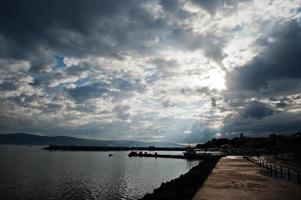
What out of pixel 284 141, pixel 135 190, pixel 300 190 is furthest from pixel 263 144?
pixel 300 190

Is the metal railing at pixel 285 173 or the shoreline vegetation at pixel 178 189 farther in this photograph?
the metal railing at pixel 285 173

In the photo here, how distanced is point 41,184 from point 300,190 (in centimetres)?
3196

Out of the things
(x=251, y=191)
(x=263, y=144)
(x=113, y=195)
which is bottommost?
(x=113, y=195)

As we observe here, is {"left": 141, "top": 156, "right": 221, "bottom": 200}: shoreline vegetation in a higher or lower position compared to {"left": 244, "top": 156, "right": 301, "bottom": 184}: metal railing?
lower

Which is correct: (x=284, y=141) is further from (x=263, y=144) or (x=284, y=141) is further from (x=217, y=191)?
(x=217, y=191)

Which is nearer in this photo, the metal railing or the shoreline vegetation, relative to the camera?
the shoreline vegetation

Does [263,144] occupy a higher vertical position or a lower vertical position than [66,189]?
higher

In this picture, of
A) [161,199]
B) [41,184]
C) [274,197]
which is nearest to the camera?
[274,197]

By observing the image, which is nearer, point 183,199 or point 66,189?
point 183,199

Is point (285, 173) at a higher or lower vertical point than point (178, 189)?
higher

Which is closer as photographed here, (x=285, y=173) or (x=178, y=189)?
(x=178, y=189)

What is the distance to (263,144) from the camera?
14512cm

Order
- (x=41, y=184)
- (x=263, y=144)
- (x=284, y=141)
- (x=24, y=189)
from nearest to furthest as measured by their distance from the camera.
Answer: (x=24, y=189) → (x=41, y=184) → (x=284, y=141) → (x=263, y=144)

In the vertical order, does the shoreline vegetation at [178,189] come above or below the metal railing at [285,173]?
below
